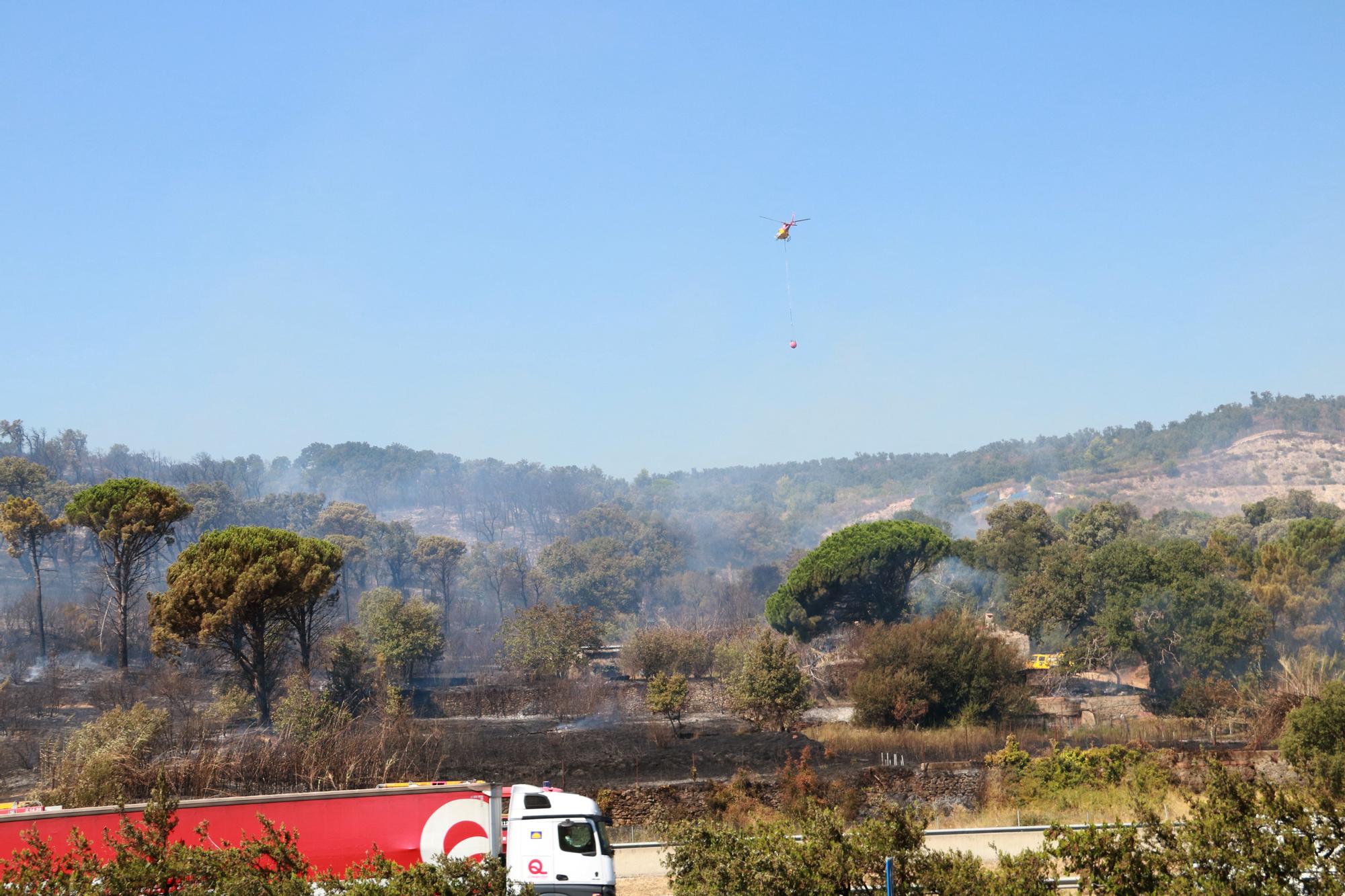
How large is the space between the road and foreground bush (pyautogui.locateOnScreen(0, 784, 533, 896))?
609 cm

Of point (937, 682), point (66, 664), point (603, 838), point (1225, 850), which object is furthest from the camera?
point (66, 664)

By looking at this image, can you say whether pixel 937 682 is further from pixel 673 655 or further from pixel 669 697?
pixel 673 655

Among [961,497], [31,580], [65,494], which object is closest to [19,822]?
[31,580]

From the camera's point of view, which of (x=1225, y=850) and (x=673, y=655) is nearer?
(x=1225, y=850)

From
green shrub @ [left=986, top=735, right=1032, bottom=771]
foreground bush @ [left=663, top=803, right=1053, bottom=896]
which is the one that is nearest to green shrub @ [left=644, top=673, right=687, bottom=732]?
green shrub @ [left=986, top=735, right=1032, bottom=771]

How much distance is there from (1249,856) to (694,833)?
677 cm

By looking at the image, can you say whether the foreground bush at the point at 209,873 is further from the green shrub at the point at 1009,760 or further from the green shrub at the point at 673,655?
the green shrub at the point at 673,655

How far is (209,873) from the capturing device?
12852mm

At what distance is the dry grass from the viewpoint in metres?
36.0

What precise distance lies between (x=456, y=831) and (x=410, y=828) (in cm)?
68

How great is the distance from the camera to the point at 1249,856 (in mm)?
12281

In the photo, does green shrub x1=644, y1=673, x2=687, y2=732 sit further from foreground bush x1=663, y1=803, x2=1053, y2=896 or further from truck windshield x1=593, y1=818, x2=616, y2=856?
foreground bush x1=663, y1=803, x2=1053, y2=896

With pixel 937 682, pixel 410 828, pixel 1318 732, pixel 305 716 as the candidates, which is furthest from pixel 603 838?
pixel 937 682

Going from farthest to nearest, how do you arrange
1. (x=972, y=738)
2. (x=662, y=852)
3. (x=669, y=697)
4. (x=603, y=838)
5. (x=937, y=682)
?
1. (x=669, y=697)
2. (x=937, y=682)
3. (x=972, y=738)
4. (x=662, y=852)
5. (x=603, y=838)
